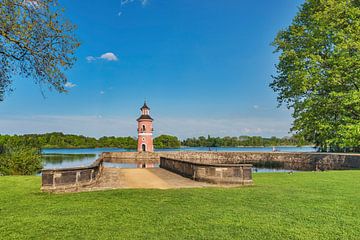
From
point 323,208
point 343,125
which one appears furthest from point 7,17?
point 343,125

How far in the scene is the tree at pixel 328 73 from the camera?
1603cm

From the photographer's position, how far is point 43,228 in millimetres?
5277

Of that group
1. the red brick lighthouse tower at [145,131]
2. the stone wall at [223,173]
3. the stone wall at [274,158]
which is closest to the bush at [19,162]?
the stone wall at [223,173]

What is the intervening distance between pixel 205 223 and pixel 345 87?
15482 mm

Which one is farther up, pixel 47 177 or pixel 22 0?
pixel 22 0

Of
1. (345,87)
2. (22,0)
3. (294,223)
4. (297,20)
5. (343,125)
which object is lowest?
(294,223)

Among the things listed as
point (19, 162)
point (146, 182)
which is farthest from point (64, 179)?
point (19, 162)

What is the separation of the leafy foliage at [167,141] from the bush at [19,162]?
356 feet

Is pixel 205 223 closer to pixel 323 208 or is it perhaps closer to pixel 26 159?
pixel 323 208

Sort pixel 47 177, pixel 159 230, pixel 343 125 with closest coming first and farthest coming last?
1. pixel 159 230
2. pixel 47 177
3. pixel 343 125

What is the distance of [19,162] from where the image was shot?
58.2 feet

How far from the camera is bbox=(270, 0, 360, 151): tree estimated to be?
52.6ft

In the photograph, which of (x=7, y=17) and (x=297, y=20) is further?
(x=297, y=20)

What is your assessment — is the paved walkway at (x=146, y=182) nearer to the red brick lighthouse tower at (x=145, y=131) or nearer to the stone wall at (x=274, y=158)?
the stone wall at (x=274, y=158)
